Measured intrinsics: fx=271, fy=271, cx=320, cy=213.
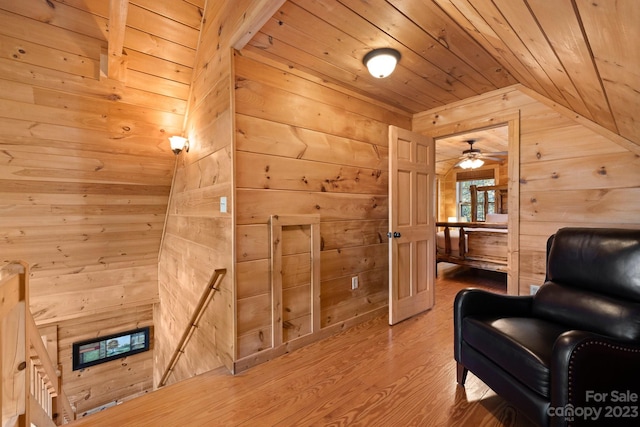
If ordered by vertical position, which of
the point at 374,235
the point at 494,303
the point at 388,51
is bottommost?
the point at 494,303

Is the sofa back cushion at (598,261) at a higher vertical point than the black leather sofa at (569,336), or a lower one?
higher

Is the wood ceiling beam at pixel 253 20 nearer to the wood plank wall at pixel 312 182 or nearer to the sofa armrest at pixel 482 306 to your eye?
the wood plank wall at pixel 312 182

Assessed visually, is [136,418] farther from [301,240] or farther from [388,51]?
[388,51]

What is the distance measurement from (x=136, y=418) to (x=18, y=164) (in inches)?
104

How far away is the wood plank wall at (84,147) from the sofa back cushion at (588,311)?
3605mm

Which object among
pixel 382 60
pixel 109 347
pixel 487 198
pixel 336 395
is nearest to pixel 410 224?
pixel 382 60

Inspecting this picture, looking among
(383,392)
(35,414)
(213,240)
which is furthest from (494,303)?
(35,414)

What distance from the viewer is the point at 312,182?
2.49 m

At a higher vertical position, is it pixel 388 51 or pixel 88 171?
pixel 388 51

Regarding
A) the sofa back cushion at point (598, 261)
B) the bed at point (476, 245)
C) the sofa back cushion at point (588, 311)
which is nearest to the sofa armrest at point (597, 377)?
the sofa back cushion at point (588, 311)

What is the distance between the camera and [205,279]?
256cm

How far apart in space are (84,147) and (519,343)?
3924mm

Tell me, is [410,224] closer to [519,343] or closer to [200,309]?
[519,343]

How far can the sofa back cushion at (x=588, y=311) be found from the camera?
52.9 inches
